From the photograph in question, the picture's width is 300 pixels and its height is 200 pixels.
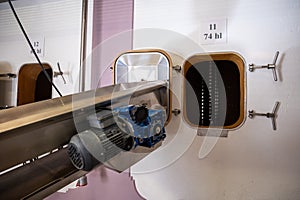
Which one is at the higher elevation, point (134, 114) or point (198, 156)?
point (134, 114)

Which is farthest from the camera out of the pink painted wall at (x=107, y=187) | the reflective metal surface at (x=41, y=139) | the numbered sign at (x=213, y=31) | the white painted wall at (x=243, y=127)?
the pink painted wall at (x=107, y=187)

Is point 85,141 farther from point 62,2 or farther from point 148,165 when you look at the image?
point 62,2

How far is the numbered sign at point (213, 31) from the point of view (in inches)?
48.7

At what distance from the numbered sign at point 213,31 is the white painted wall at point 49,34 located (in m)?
0.82

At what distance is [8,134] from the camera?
1.40 feet

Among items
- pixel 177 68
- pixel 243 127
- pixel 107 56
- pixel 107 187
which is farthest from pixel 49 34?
pixel 243 127

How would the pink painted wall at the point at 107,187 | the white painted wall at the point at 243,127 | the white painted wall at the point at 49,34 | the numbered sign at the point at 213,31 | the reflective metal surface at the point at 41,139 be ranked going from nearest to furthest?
the reflective metal surface at the point at 41,139 < the white painted wall at the point at 243,127 < the numbered sign at the point at 213,31 < the pink painted wall at the point at 107,187 < the white painted wall at the point at 49,34

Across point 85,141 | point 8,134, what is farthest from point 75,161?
point 8,134

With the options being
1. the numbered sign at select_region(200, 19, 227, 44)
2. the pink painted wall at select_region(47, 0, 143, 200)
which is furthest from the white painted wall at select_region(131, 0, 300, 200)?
the pink painted wall at select_region(47, 0, 143, 200)

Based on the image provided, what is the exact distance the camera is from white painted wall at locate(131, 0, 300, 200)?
112 centimetres

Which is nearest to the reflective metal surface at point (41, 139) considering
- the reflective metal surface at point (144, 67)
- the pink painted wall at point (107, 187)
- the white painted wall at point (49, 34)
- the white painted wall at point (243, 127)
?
the reflective metal surface at point (144, 67)

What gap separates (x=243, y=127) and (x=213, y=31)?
51 cm

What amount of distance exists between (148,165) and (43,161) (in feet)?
2.75

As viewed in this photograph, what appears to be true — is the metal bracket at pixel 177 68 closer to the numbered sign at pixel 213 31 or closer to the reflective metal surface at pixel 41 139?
the numbered sign at pixel 213 31
